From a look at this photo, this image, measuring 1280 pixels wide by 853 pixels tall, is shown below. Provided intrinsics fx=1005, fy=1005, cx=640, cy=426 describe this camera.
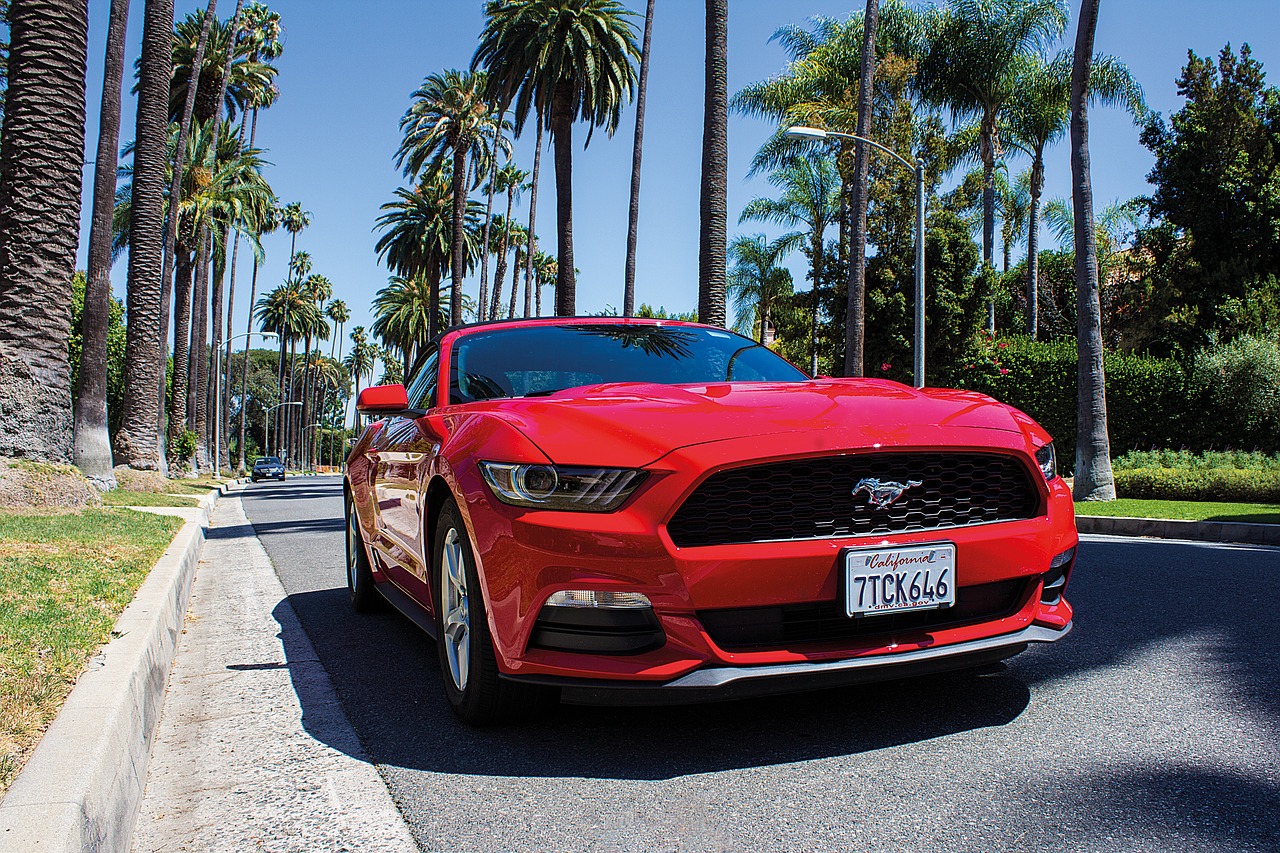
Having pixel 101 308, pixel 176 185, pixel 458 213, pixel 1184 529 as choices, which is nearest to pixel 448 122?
pixel 458 213

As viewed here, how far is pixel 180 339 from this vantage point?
34.6 m

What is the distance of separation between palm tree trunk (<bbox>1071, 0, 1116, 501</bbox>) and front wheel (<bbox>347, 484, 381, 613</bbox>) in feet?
43.9

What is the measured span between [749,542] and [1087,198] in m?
16.3

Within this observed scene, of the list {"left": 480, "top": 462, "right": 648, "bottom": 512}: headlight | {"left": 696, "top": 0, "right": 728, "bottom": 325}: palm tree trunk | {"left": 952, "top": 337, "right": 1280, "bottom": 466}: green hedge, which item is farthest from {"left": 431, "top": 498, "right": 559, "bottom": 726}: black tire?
{"left": 952, "top": 337, "right": 1280, "bottom": 466}: green hedge

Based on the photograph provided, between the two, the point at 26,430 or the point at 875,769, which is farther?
the point at 26,430

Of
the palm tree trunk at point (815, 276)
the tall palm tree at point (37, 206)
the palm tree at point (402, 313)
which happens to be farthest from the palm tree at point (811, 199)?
the palm tree at point (402, 313)

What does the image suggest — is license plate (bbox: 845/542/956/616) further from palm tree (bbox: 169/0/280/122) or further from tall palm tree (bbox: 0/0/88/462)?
palm tree (bbox: 169/0/280/122)

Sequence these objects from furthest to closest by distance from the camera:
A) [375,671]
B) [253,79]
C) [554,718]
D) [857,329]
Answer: [253,79]
[857,329]
[375,671]
[554,718]

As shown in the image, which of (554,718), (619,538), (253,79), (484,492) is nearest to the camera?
(619,538)

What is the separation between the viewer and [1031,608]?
337 cm

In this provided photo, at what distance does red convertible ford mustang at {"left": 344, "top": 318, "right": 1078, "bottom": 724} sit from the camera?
9.55 ft

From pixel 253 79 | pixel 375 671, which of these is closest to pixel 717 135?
pixel 375 671

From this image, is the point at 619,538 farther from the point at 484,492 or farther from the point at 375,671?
the point at 375,671

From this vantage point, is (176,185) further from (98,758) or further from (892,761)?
(892,761)
